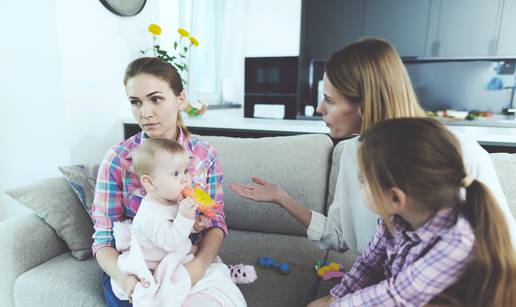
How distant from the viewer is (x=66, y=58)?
5.90 ft

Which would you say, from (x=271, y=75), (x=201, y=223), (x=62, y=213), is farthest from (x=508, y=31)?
(x=62, y=213)

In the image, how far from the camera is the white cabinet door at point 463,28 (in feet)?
10.8

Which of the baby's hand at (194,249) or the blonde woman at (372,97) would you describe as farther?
the baby's hand at (194,249)

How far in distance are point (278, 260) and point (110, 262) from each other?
2.23 feet

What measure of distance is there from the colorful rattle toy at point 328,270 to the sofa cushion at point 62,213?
36.6 inches

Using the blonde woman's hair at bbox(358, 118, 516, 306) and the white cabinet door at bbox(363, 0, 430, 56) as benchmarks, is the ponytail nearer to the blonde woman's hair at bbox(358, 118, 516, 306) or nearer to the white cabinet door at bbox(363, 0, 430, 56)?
the blonde woman's hair at bbox(358, 118, 516, 306)

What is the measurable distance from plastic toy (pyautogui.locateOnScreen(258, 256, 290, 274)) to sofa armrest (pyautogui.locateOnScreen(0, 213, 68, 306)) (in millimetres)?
841

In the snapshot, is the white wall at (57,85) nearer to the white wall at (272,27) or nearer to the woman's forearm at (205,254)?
the woman's forearm at (205,254)

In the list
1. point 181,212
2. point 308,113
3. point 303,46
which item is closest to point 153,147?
point 181,212

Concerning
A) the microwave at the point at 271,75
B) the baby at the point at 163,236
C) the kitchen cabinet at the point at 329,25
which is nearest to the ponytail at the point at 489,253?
the baby at the point at 163,236

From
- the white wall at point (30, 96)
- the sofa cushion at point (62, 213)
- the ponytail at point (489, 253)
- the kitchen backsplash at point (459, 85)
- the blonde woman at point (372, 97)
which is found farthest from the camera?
the kitchen backsplash at point (459, 85)

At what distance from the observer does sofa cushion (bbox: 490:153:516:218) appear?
139 cm

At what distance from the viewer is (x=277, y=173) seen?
165 centimetres

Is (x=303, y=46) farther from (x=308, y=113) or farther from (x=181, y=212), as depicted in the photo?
(x=181, y=212)
